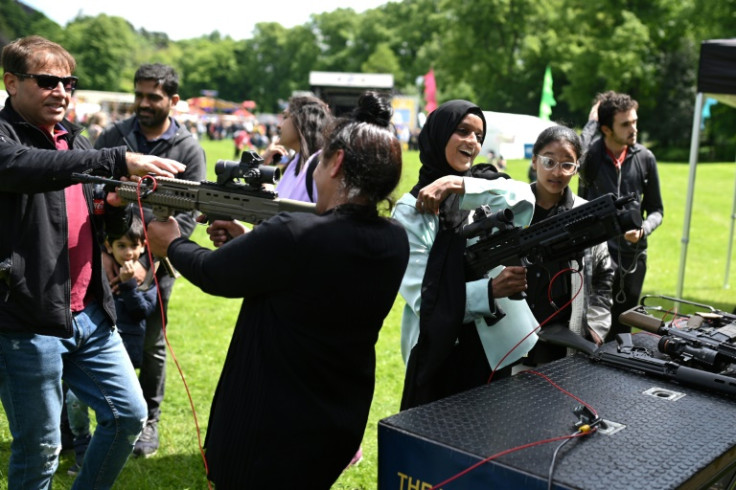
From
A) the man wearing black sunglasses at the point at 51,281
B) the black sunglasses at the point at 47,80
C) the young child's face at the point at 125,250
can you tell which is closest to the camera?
the man wearing black sunglasses at the point at 51,281

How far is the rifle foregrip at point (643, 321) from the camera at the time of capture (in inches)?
125

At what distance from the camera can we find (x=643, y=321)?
3229mm

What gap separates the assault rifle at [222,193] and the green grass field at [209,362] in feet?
1.63

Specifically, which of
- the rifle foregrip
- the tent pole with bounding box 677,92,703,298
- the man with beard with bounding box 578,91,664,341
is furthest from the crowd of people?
the tent pole with bounding box 677,92,703,298

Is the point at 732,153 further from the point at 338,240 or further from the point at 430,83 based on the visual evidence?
the point at 338,240

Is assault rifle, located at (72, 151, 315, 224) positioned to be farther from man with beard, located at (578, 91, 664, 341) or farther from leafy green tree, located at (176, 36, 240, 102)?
leafy green tree, located at (176, 36, 240, 102)

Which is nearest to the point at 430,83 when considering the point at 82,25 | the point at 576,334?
the point at 576,334

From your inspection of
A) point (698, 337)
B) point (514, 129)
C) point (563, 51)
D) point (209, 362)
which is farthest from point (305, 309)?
point (563, 51)

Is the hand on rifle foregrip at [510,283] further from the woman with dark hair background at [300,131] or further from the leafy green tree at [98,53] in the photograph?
the leafy green tree at [98,53]

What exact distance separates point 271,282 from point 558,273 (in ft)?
5.62

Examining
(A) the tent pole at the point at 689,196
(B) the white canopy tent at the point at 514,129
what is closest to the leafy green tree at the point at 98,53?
(B) the white canopy tent at the point at 514,129

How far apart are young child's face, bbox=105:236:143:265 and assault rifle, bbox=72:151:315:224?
5.56ft

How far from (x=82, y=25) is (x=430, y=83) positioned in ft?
296

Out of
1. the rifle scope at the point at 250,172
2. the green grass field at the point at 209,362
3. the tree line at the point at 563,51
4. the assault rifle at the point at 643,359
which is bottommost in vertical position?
the green grass field at the point at 209,362
